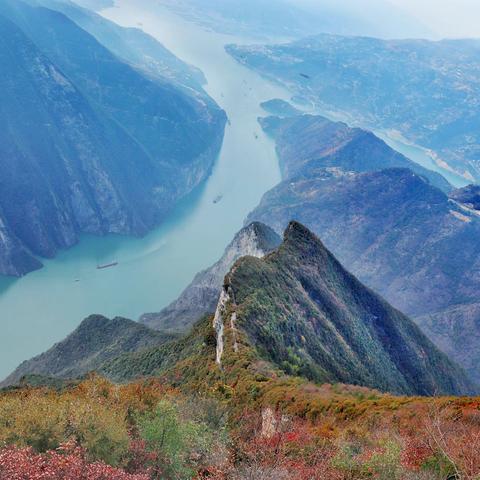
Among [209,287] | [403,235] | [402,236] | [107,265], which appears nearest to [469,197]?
[403,235]

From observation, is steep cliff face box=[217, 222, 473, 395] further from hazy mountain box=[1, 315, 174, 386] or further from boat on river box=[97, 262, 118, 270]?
boat on river box=[97, 262, 118, 270]

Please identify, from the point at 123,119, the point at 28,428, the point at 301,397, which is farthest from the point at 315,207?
the point at 28,428

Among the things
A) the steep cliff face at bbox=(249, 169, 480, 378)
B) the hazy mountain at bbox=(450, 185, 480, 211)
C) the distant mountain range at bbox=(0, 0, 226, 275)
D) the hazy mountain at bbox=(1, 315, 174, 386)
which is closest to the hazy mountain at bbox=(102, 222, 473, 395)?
the hazy mountain at bbox=(1, 315, 174, 386)

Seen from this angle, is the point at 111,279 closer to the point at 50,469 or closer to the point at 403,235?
Result: the point at 403,235

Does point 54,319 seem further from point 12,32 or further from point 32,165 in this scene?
point 12,32

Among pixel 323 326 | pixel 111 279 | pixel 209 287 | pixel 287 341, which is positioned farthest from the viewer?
pixel 111 279
